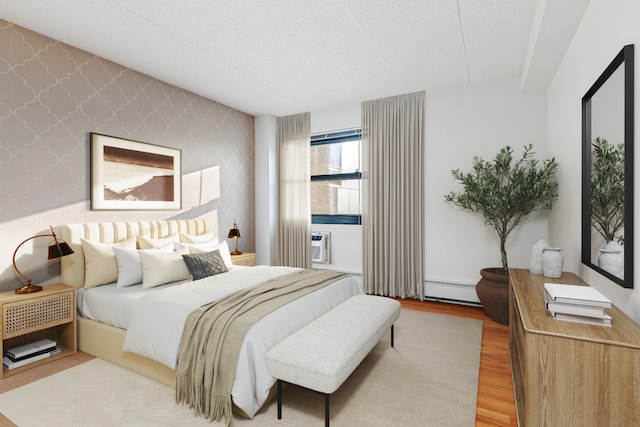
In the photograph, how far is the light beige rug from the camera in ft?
6.15

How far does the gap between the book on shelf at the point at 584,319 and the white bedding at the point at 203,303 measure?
57.6 inches

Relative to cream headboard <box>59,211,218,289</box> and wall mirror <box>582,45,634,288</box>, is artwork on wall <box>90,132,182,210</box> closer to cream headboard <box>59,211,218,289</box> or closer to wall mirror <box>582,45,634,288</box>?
cream headboard <box>59,211,218,289</box>

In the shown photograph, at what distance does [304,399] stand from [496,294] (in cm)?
229

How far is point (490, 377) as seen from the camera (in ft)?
7.69

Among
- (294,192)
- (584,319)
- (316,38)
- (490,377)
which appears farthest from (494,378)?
(294,192)

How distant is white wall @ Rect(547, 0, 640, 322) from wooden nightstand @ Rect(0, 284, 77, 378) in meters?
3.64

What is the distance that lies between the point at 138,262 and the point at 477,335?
3184 mm

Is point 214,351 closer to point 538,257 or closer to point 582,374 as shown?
point 582,374

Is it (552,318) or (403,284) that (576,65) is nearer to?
(552,318)

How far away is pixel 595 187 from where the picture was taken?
1941 mm

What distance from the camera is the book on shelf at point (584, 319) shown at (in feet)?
4.71

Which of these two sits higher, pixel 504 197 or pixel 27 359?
pixel 504 197

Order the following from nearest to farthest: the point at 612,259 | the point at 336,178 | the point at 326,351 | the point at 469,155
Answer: the point at 612,259 → the point at 326,351 → the point at 469,155 → the point at 336,178

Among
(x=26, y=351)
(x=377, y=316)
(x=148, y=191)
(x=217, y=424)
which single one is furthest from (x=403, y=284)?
(x=26, y=351)
